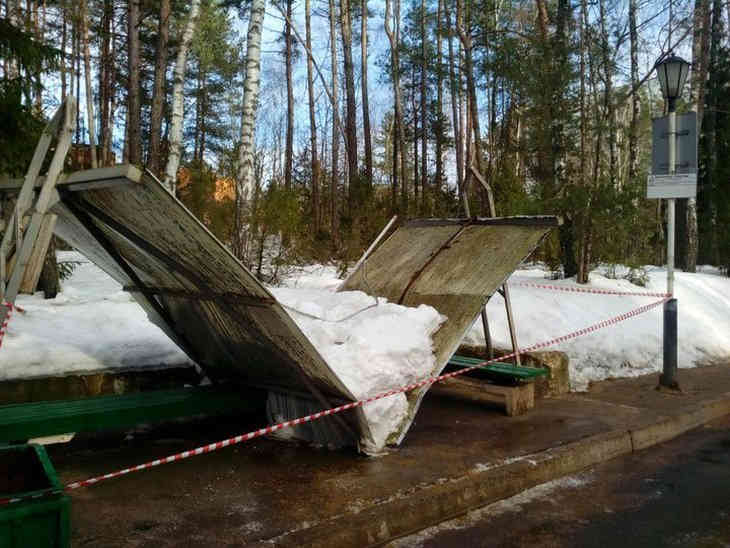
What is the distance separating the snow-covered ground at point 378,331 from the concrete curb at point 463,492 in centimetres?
94

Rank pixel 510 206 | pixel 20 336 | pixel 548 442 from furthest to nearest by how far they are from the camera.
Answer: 1. pixel 510 206
2. pixel 20 336
3. pixel 548 442

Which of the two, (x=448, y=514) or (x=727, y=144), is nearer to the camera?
(x=448, y=514)

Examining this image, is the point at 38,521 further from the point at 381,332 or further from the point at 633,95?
the point at 633,95

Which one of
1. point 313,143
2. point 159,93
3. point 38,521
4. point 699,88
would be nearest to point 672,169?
point 38,521

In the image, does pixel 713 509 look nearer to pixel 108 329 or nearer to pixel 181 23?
pixel 108 329

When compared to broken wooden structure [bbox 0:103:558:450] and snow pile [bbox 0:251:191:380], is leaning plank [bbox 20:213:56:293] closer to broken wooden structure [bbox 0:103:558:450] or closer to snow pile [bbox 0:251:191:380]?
broken wooden structure [bbox 0:103:558:450]

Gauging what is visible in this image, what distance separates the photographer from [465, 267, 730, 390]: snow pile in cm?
891

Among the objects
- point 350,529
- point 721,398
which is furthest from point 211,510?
point 721,398

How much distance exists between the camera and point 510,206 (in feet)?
45.2

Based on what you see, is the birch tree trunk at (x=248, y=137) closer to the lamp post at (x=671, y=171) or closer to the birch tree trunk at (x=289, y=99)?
the lamp post at (x=671, y=171)

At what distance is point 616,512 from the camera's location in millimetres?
4340

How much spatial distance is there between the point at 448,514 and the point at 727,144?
25.3 meters

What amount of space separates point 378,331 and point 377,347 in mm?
221

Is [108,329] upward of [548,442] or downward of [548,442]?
upward
